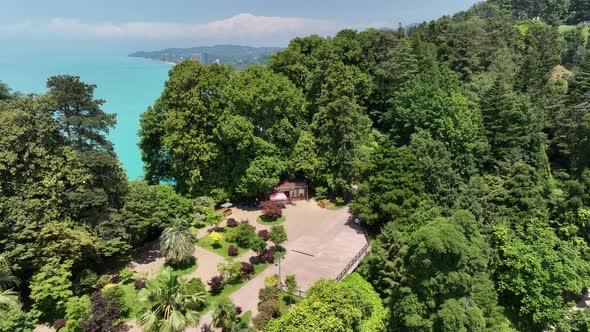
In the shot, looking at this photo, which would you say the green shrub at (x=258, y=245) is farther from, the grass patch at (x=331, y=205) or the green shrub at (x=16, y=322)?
the green shrub at (x=16, y=322)

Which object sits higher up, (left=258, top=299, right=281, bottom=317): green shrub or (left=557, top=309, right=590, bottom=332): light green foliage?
(left=258, top=299, right=281, bottom=317): green shrub

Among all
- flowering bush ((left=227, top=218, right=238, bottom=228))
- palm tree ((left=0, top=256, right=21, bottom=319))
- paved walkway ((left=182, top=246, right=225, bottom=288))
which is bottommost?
paved walkway ((left=182, top=246, right=225, bottom=288))

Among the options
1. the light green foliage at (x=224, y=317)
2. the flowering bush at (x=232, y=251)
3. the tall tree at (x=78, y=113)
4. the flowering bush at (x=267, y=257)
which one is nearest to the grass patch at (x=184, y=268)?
the flowering bush at (x=232, y=251)

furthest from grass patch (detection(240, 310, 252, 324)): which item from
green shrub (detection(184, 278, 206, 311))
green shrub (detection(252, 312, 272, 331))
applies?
green shrub (detection(184, 278, 206, 311))

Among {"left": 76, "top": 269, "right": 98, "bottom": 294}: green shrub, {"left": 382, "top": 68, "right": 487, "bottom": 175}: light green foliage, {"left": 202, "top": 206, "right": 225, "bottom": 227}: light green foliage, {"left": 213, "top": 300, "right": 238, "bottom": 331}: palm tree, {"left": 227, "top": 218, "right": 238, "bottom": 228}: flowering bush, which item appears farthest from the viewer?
{"left": 382, "top": 68, "right": 487, "bottom": 175}: light green foliage

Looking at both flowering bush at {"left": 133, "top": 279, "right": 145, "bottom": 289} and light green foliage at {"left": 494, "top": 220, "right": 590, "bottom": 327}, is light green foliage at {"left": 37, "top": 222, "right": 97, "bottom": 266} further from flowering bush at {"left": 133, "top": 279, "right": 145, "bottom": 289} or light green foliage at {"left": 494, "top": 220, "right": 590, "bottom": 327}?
light green foliage at {"left": 494, "top": 220, "right": 590, "bottom": 327}

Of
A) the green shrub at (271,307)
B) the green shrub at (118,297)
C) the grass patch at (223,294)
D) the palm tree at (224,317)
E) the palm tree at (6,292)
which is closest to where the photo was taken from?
the palm tree at (6,292)

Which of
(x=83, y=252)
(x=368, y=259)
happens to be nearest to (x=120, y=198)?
(x=83, y=252)
